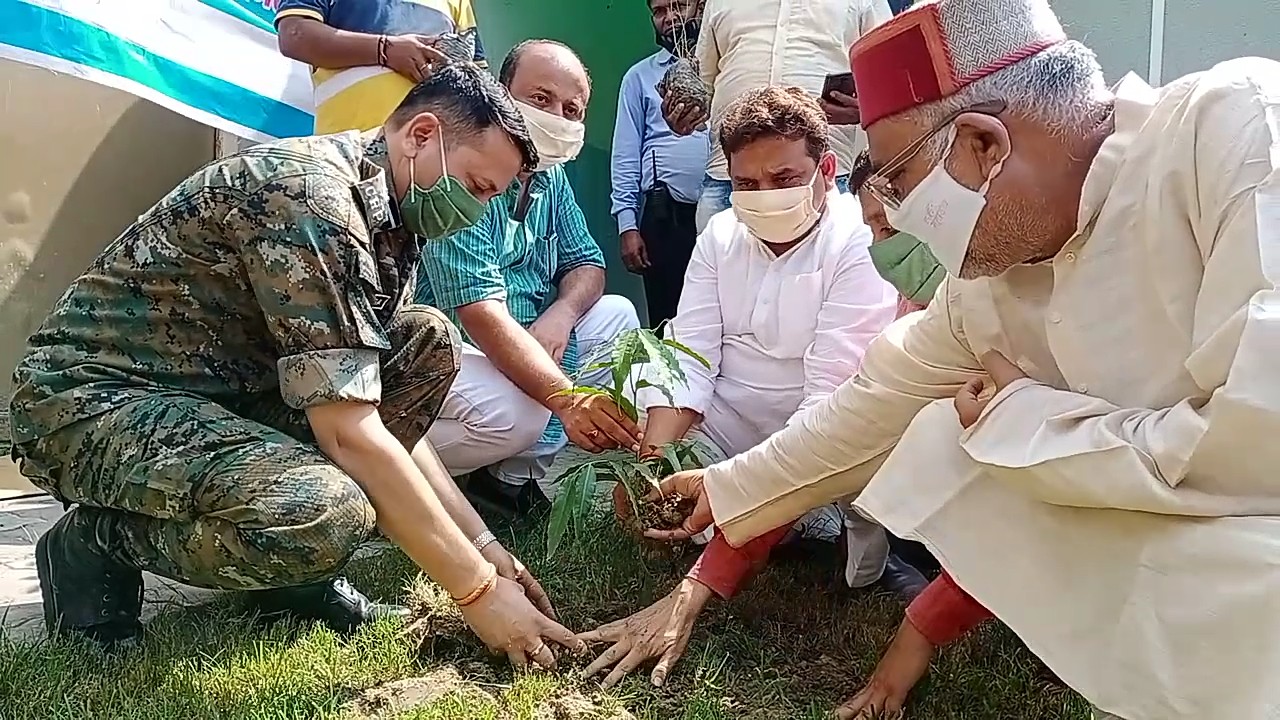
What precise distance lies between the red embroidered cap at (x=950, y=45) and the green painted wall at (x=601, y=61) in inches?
A: 151

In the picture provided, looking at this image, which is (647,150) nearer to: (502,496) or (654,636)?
(502,496)

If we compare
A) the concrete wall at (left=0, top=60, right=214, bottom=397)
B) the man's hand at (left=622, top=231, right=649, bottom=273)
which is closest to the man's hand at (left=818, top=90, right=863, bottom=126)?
the man's hand at (left=622, top=231, right=649, bottom=273)

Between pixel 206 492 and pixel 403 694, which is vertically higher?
pixel 206 492

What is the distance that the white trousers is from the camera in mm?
3445

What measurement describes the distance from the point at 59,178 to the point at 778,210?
3.46m

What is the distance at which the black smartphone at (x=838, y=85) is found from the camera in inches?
138

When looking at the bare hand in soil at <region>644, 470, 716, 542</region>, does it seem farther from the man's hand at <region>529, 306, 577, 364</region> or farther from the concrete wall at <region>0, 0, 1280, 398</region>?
the concrete wall at <region>0, 0, 1280, 398</region>

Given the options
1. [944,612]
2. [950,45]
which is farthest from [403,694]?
[950,45]

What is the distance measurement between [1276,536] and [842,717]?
931 mm

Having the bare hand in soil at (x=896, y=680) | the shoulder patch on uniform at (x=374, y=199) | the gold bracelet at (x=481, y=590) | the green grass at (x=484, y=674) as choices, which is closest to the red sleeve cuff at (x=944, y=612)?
the bare hand in soil at (x=896, y=680)

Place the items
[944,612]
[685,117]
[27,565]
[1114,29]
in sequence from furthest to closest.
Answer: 1. [685,117]
2. [1114,29]
3. [27,565]
4. [944,612]

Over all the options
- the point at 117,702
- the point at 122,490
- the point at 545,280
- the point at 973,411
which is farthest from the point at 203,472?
the point at 545,280

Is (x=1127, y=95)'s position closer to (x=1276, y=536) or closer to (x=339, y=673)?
(x=1276, y=536)

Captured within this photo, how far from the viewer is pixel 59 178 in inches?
191
